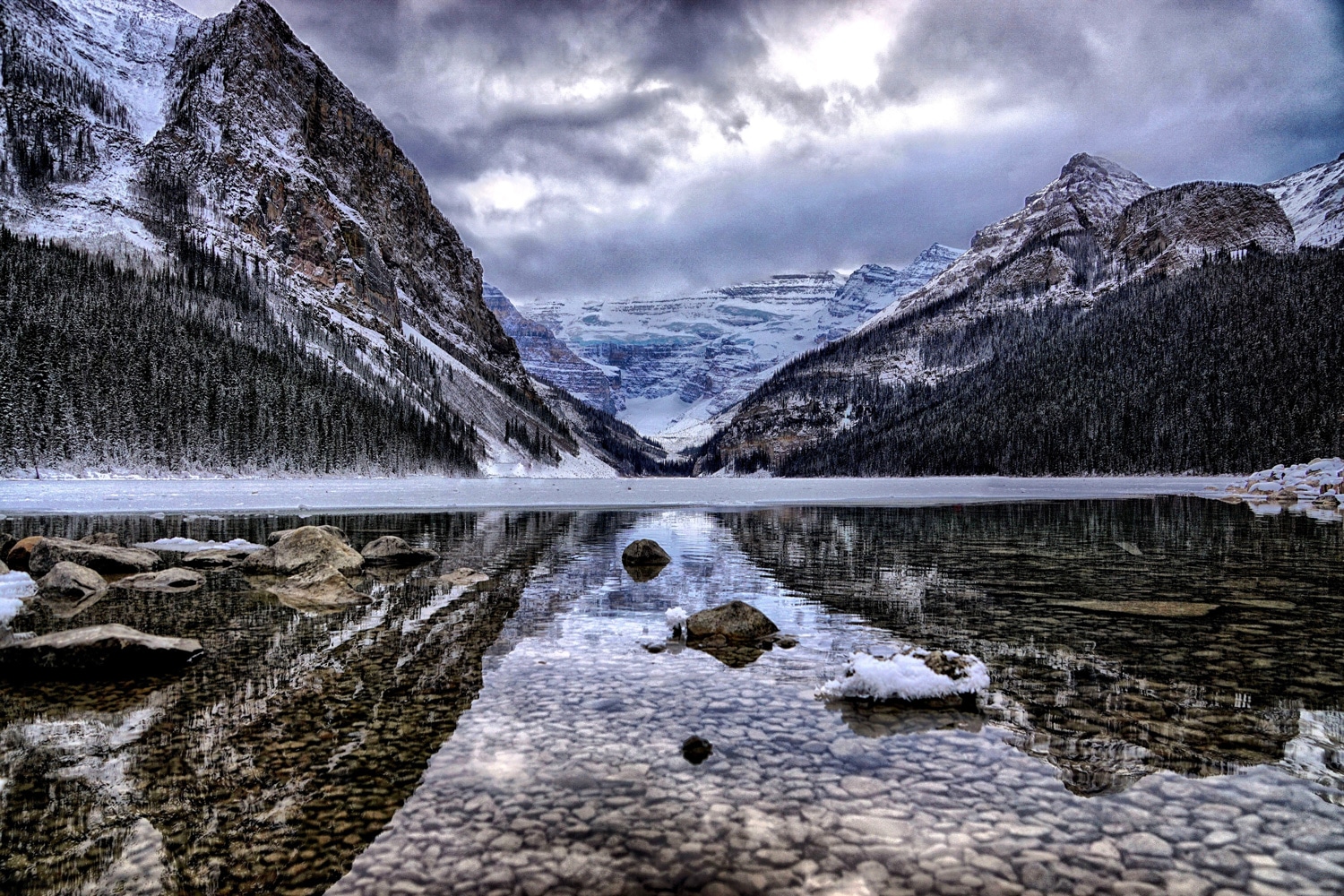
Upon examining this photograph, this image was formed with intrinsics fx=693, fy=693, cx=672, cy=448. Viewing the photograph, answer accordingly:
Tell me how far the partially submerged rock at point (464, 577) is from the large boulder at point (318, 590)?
211 centimetres

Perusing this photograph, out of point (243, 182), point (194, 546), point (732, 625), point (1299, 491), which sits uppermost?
point (243, 182)

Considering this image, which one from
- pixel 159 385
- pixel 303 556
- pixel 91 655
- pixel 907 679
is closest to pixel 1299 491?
pixel 907 679

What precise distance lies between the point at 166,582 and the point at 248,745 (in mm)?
11615

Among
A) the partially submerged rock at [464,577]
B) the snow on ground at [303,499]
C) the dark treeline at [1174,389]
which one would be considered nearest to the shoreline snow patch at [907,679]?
the partially submerged rock at [464,577]

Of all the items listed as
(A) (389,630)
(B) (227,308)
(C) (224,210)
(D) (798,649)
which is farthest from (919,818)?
(C) (224,210)

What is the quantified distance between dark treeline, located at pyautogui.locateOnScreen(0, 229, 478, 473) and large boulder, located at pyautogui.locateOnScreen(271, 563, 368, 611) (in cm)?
7400

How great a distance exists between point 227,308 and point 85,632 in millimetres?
123180

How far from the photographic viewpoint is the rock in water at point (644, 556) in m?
19.3

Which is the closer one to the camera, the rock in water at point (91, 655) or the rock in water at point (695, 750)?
the rock in water at point (695, 750)

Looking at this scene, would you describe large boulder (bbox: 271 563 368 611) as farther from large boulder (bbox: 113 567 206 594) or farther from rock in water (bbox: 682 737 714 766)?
rock in water (bbox: 682 737 714 766)

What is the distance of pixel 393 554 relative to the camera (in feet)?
64.9

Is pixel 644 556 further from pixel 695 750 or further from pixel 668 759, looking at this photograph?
pixel 668 759

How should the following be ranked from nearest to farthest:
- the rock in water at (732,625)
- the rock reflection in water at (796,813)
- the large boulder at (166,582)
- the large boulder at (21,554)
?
the rock reflection in water at (796,813) → the rock in water at (732,625) → the large boulder at (166,582) → the large boulder at (21,554)

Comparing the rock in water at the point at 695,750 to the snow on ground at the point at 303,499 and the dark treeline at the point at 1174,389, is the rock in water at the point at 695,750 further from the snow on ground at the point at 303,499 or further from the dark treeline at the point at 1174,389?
the dark treeline at the point at 1174,389
